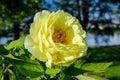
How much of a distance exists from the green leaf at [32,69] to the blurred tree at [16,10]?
20.5 metres

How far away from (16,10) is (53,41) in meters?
21.4

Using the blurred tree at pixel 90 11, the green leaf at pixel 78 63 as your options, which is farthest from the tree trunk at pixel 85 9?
the green leaf at pixel 78 63

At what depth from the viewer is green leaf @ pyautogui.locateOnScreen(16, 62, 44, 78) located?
130 centimetres

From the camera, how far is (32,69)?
51.6 inches

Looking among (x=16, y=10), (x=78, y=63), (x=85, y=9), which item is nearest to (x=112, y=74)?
(x=78, y=63)

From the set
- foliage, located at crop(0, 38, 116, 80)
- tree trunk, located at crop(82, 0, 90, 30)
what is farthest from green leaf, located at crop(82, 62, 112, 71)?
tree trunk, located at crop(82, 0, 90, 30)

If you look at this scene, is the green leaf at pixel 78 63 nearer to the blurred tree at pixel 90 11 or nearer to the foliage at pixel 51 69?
the foliage at pixel 51 69

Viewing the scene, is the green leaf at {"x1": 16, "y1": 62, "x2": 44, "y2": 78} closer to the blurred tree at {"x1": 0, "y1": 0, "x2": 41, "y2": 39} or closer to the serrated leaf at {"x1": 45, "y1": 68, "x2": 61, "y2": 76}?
the serrated leaf at {"x1": 45, "y1": 68, "x2": 61, "y2": 76}

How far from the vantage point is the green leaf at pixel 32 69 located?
130cm

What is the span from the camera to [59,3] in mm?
32656

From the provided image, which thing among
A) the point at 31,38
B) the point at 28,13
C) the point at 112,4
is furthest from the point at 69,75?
the point at 112,4

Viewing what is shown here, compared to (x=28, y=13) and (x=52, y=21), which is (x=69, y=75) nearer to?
(x=52, y=21)

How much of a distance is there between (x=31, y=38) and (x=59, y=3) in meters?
31.6

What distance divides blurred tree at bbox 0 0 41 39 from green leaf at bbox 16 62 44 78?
806 inches
